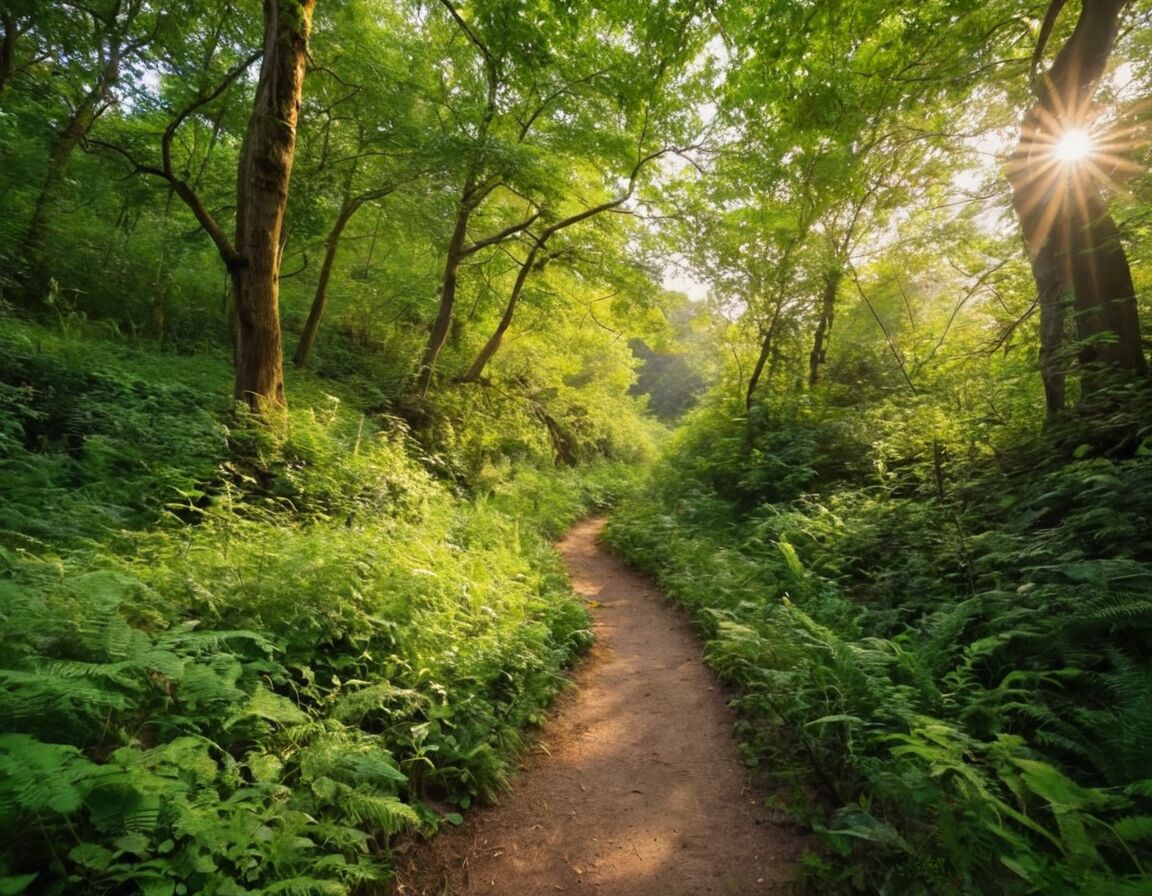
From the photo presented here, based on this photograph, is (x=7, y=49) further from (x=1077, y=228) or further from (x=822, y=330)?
(x=822, y=330)

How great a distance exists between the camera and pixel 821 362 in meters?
14.5

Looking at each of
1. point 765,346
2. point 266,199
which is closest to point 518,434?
point 765,346

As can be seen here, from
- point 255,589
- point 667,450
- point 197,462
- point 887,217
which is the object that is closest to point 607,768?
point 255,589

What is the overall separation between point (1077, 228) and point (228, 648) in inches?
372

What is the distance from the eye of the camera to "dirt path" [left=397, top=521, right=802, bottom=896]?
2994 millimetres

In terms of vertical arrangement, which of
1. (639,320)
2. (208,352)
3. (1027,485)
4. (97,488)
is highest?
(639,320)

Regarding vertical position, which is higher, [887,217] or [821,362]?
[887,217]

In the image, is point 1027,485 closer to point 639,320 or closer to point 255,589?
point 255,589

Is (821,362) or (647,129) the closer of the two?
(647,129)

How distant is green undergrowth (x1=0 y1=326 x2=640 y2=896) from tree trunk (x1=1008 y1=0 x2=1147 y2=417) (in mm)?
6910

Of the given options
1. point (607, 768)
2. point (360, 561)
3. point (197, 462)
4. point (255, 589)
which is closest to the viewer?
point (255, 589)

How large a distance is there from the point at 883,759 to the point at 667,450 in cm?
1572

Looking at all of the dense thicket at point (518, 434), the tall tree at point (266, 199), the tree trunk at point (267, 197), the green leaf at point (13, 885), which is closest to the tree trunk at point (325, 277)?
the dense thicket at point (518, 434)

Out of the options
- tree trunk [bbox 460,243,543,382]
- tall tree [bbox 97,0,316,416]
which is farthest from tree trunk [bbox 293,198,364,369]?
tall tree [bbox 97,0,316,416]
